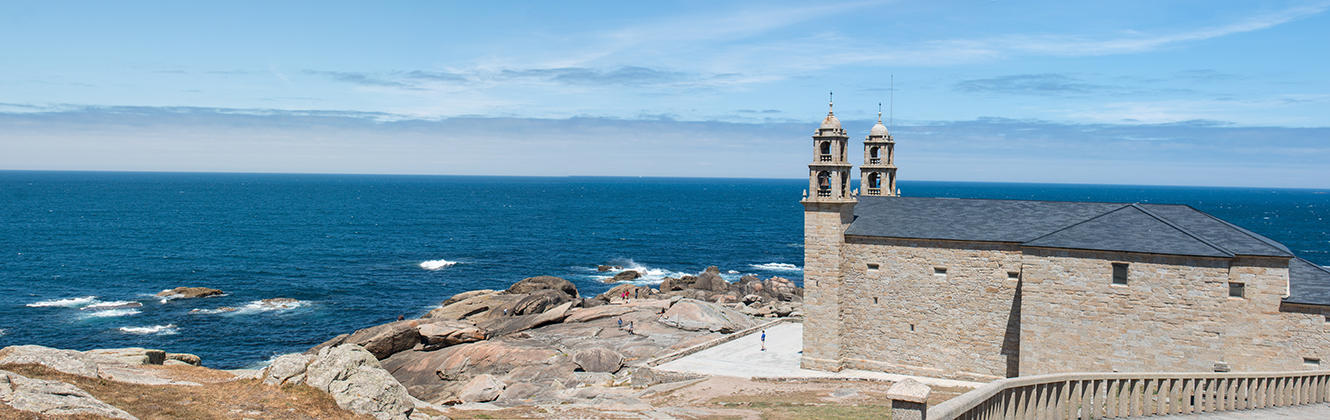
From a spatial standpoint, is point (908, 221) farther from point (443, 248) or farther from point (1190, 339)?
point (443, 248)

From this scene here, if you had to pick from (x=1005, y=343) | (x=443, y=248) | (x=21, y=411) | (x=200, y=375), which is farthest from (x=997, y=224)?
(x=443, y=248)

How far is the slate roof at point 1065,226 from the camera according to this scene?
93.6 ft

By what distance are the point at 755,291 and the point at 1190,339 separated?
122 feet

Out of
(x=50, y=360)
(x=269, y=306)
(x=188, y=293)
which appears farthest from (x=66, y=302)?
(x=50, y=360)

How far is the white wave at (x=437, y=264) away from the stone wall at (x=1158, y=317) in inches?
2533

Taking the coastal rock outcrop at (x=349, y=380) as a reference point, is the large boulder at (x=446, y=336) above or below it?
below

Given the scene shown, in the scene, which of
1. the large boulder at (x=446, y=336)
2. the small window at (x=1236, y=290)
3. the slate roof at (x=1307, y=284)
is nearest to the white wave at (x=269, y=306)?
the large boulder at (x=446, y=336)

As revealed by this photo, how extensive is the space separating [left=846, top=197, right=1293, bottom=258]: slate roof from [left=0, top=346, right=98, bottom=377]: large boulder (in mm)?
26753

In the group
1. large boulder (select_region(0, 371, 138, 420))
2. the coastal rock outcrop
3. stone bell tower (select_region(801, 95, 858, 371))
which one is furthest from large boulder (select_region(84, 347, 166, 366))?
stone bell tower (select_region(801, 95, 858, 371))

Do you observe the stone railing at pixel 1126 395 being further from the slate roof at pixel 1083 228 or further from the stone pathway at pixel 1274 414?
the slate roof at pixel 1083 228

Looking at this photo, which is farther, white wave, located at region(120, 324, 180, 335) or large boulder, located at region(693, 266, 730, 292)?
large boulder, located at region(693, 266, 730, 292)

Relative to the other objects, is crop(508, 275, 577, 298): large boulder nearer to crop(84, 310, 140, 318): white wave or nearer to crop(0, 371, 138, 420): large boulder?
crop(84, 310, 140, 318): white wave

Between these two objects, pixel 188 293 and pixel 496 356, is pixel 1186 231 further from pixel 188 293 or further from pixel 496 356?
pixel 188 293

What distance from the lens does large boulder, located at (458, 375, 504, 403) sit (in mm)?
33375
